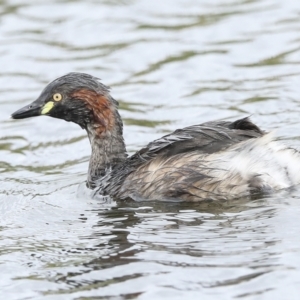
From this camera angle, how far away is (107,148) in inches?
345

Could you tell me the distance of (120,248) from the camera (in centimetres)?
683

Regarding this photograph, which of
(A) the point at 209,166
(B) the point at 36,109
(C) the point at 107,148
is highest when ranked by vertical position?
(B) the point at 36,109

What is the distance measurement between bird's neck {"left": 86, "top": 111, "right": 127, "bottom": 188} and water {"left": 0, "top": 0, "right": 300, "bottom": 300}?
0.34 meters

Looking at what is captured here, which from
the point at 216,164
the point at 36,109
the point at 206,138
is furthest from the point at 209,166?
the point at 36,109

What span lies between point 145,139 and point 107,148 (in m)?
1.58

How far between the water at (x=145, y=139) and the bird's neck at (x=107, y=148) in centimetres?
34

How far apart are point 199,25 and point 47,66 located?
2278 millimetres

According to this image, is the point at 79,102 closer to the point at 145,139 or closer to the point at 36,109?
the point at 36,109

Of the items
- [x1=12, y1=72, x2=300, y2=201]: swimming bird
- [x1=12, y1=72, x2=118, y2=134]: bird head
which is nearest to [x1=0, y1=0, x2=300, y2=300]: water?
[x1=12, y1=72, x2=300, y2=201]: swimming bird

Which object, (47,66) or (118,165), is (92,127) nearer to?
(118,165)

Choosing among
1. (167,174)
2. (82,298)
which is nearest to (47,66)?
(167,174)

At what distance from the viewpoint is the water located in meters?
6.17

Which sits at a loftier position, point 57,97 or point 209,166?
point 57,97

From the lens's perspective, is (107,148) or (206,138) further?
(107,148)
